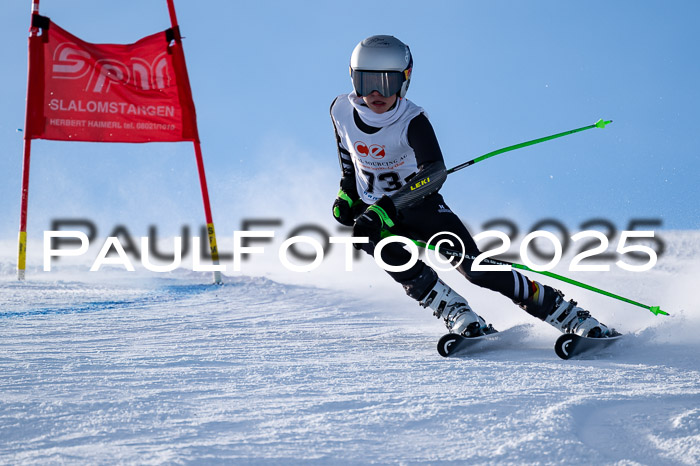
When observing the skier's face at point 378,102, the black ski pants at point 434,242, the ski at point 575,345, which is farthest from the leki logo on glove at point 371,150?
the ski at point 575,345

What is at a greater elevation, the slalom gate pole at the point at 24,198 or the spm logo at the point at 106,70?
the spm logo at the point at 106,70

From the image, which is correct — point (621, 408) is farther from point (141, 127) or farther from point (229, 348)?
point (141, 127)

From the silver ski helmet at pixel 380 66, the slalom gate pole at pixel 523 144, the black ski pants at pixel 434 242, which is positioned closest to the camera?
the silver ski helmet at pixel 380 66

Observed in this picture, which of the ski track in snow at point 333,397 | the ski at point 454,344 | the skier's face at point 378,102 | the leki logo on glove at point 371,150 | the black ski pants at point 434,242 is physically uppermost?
the skier's face at point 378,102

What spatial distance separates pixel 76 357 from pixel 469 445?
1988 mm

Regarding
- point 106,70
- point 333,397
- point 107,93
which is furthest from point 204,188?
point 333,397

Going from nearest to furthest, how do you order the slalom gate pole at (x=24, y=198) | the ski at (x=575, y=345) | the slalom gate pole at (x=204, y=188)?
the ski at (x=575, y=345) < the slalom gate pole at (x=24, y=198) < the slalom gate pole at (x=204, y=188)

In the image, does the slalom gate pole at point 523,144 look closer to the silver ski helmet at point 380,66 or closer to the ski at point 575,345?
the silver ski helmet at point 380,66

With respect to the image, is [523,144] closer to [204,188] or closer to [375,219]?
[375,219]

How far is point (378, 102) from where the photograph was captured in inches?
126

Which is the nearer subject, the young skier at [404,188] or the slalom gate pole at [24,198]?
the young skier at [404,188]

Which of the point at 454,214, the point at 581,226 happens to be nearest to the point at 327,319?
the point at 454,214

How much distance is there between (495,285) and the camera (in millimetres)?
3234

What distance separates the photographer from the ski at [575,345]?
9.51 feet
